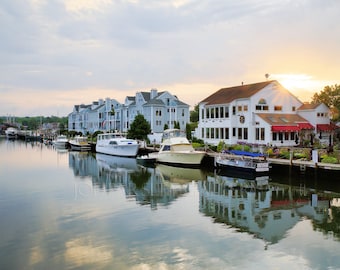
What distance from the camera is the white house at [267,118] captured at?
125 ft

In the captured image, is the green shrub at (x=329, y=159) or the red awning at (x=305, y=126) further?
the red awning at (x=305, y=126)

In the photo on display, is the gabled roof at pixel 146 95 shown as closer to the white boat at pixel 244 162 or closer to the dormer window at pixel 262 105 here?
the dormer window at pixel 262 105

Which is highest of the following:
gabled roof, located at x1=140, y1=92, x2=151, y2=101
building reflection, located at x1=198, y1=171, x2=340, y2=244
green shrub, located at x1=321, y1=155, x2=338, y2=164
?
gabled roof, located at x1=140, y1=92, x2=151, y2=101

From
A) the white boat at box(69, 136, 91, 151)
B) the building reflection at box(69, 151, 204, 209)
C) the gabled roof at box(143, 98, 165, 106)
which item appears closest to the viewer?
the building reflection at box(69, 151, 204, 209)

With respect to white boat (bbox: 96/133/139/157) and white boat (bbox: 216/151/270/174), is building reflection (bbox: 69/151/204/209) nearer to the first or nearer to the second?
white boat (bbox: 216/151/270/174)

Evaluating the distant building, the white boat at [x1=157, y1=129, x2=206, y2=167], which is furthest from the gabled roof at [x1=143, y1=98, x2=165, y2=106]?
the white boat at [x1=157, y1=129, x2=206, y2=167]

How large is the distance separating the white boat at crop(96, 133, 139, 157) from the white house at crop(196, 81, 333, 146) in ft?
38.1

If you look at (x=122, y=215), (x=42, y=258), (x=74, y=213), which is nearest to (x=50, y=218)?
(x=74, y=213)

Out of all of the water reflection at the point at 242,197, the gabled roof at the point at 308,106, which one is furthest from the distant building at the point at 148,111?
the water reflection at the point at 242,197

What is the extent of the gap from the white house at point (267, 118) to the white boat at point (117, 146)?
38.1 feet

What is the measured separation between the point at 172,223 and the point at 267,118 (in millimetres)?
25439

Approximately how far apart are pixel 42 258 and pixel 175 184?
54.1 ft

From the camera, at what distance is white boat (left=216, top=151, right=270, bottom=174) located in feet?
96.5

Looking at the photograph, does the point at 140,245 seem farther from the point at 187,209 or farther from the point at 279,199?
the point at 279,199
